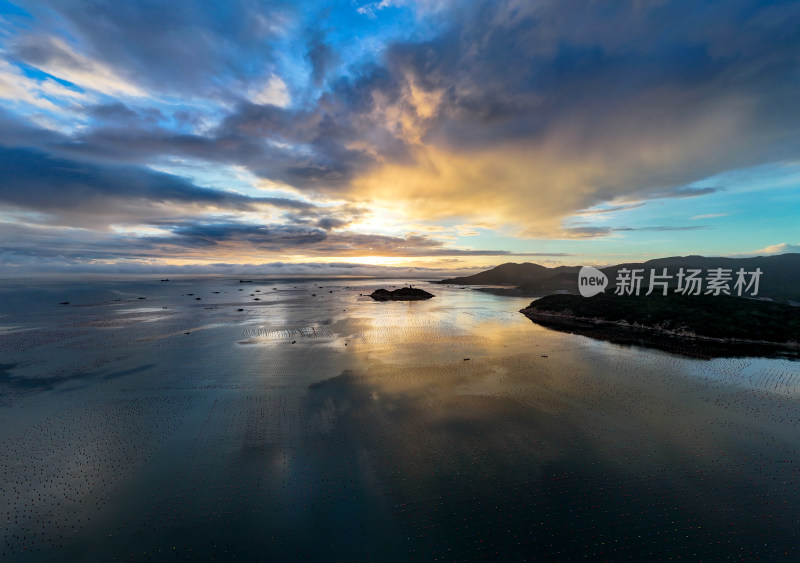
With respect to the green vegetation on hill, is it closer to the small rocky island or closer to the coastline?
the coastline

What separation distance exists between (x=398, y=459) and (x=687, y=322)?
2984 inches

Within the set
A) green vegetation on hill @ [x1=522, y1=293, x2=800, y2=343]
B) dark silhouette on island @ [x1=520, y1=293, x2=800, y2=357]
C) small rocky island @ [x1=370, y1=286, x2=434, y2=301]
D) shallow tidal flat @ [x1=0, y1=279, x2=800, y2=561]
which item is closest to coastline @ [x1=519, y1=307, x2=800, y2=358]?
dark silhouette on island @ [x1=520, y1=293, x2=800, y2=357]

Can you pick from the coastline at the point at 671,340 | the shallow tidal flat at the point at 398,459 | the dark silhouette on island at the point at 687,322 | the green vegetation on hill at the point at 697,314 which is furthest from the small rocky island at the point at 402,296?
the shallow tidal flat at the point at 398,459

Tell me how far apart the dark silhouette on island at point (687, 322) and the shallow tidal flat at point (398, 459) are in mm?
12690

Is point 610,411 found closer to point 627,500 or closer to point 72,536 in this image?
point 627,500

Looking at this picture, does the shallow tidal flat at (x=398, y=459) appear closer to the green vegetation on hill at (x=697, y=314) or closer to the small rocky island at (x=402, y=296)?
the green vegetation on hill at (x=697, y=314)

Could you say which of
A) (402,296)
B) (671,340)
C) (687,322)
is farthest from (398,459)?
(402,296)

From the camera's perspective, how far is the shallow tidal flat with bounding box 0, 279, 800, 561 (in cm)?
1553

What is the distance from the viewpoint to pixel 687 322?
65438mm

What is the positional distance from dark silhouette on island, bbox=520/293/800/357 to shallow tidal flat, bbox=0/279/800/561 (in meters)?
12.7

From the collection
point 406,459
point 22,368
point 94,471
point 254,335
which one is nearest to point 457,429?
point 406,459

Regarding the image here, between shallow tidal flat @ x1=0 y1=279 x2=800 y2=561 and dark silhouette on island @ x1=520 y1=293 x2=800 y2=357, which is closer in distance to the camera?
shallow tidal flat @ x1=0 y1=279 x2=800 y2=561

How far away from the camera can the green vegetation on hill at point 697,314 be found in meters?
58.1

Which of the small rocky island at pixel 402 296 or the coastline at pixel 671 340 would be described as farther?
the small rocky island at pixel 402 296
